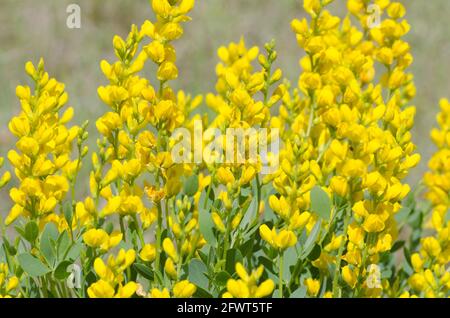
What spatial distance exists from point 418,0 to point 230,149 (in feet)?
13.0

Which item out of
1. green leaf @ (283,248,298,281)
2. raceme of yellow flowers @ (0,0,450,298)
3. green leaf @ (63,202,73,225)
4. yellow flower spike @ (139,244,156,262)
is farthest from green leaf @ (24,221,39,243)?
green leaf @ (283,248,298,281)

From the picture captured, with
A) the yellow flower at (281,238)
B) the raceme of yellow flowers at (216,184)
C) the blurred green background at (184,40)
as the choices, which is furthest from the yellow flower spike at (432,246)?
the blurred green background at (184,40)

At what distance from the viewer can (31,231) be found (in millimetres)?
1646

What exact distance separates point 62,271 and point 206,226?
319 millimetres

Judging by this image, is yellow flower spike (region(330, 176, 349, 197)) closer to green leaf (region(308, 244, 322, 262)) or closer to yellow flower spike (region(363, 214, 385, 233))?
yellow flower spike (region(363, 214, 385, 233))

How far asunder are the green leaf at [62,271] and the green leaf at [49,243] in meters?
0.03

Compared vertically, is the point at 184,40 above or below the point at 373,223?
above

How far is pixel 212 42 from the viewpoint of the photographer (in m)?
4.77

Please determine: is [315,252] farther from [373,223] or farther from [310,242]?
[373,223]

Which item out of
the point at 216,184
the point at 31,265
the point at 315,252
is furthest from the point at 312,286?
the point at 31,265

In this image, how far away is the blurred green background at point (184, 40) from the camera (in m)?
4.34

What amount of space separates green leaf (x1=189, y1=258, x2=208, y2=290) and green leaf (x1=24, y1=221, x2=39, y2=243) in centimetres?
32

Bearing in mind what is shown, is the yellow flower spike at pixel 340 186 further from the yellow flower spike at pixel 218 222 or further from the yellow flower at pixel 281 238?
the yellow flower spike at pixel 218 222
